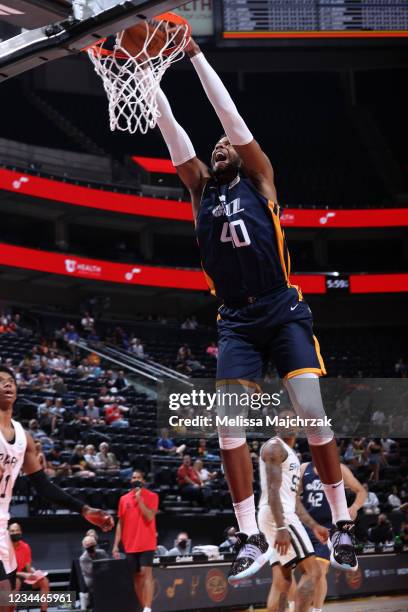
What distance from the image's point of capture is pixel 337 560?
486 centimetres

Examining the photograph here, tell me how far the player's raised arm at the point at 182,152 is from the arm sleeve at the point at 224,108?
27 centimetres

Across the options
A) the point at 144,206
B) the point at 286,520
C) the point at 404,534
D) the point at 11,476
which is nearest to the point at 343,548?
the point at 11,476

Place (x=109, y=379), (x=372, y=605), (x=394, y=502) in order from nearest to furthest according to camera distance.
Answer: (x=372, y=605) → (x=394, y=502) → (x=109, y=379)

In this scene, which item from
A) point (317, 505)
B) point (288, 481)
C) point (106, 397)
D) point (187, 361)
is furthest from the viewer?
point (187, 361)

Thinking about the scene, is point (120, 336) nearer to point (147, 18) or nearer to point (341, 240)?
point (341, 240)

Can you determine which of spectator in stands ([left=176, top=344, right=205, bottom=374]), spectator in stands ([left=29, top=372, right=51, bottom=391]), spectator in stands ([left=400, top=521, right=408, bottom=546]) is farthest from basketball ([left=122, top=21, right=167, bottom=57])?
spectator in stands ([left=176, top=344, right=205, bottom=374])

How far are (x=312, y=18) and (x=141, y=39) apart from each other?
2271cm

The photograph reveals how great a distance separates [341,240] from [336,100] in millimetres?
5481

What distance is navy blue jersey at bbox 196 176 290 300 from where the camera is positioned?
5031mm

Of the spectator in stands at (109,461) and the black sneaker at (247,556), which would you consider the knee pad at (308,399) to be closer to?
the black sneaker at (247,556)

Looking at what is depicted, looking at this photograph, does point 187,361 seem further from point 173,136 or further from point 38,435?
point 173,136

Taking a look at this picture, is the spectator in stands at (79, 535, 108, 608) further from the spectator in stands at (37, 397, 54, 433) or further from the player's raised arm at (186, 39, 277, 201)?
the player's raised arm at (186, 39, 277, 201)

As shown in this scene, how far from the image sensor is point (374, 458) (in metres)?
19.2

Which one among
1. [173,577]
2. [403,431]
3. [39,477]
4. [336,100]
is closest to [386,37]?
[336,100]
